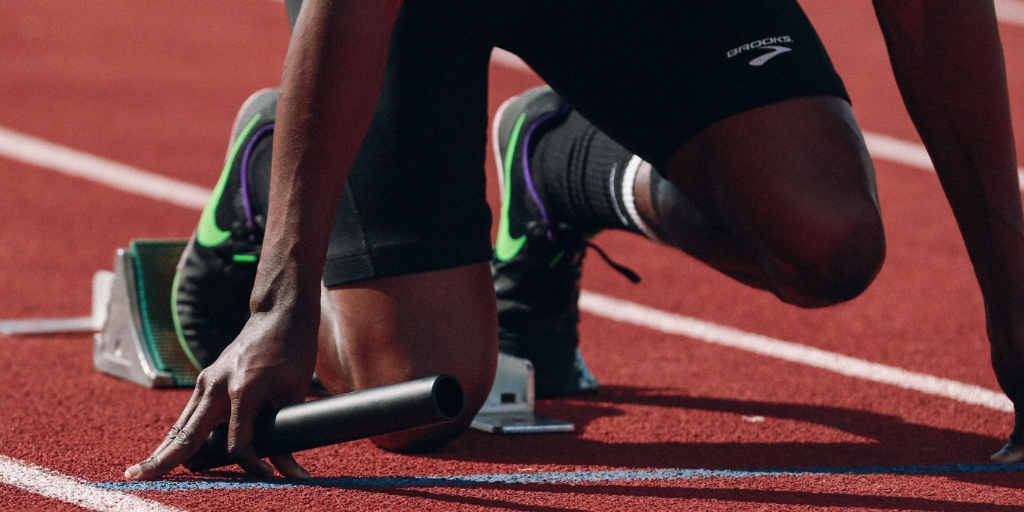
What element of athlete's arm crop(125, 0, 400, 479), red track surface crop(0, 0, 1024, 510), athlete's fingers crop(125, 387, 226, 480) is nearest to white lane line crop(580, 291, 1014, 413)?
red track surface crop(0, 0, 1024, 510)

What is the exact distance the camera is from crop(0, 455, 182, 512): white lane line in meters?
1.97

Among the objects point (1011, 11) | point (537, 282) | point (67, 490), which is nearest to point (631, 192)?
point (537, 282)

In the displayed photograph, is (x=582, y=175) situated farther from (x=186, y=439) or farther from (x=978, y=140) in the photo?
(x=186, y=439)

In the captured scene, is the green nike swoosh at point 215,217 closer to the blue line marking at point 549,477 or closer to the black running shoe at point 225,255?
the black running shoe at point 225,255

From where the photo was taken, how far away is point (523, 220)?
302cm

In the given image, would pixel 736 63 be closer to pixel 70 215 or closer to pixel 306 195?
pixel 306 195

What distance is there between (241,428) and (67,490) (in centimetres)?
31

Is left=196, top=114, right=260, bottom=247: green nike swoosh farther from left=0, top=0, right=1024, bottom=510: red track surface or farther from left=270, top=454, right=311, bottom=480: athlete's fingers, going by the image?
left=270, top=454, right=311, bottom=480: athlete's fingers

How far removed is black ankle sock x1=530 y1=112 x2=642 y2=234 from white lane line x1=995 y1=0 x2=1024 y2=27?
24.3 feet

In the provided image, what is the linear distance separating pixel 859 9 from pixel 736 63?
797 centimetres

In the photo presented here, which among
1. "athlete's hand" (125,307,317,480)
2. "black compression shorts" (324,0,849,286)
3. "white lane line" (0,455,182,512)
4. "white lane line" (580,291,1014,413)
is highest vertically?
"black compression shorts" (324,0,849,286)

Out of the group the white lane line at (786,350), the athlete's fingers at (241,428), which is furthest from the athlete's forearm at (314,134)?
the white lane line at (786,350)

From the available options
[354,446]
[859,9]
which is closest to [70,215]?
[354,446]

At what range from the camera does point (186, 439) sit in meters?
1.99
